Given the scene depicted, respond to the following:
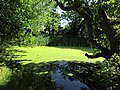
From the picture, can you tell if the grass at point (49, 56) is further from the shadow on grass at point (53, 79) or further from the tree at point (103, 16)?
the tree at point (103, 16)

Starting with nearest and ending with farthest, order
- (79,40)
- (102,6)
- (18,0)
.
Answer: (102,6), (18,0), (79,40)

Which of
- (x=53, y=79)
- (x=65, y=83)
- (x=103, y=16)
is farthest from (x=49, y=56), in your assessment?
(x=103, y=16)

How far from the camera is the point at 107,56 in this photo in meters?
15.1

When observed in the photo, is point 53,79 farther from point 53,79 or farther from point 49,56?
point 49,56

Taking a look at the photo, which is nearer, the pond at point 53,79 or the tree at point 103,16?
the pond at point 53,79

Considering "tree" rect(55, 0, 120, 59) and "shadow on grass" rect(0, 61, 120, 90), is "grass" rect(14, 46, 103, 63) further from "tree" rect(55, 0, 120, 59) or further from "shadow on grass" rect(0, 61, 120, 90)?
"tree" rect(55, 0, 120, 59)

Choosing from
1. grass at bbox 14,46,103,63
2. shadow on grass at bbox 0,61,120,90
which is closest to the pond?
shadow on grass at bbox 0,61,120,90

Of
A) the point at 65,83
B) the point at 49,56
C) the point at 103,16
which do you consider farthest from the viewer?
the point at 49,56

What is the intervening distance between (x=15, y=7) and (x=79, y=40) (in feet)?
125

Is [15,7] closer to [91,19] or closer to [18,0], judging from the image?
[18,0]

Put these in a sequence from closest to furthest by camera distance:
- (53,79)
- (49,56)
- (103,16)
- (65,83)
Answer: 1. (65,83)
2. (103,16)
3. (53,79)
4. (49,56)

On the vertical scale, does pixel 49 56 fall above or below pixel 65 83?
above

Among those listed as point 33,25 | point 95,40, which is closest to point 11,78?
point 95,40

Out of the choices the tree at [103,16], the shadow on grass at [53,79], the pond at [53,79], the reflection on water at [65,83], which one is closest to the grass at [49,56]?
the pond at [53,79]
